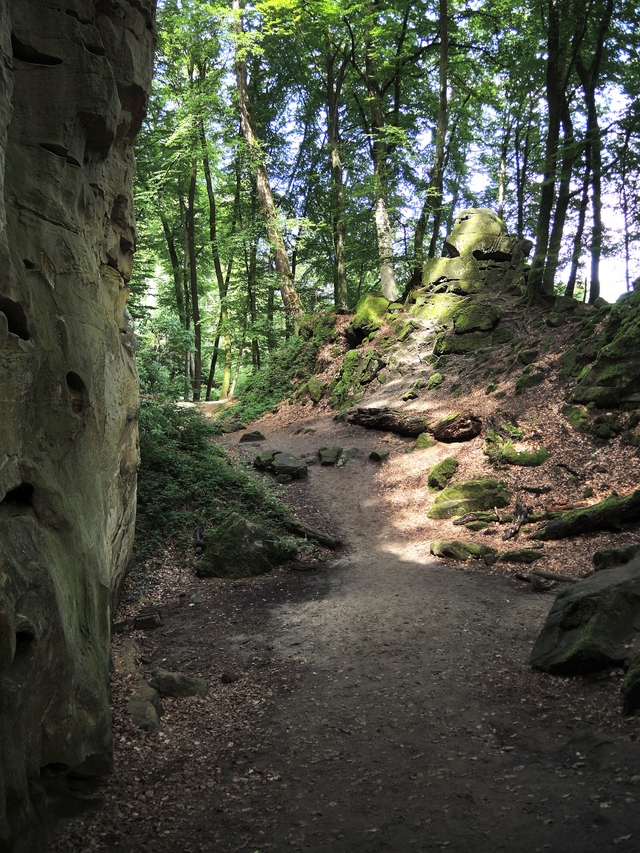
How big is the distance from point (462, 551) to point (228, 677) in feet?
15.6

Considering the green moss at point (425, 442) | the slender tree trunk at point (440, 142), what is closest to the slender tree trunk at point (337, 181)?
the slender tree trunk at point (440, 142)

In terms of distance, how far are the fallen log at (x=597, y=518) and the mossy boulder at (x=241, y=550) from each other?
14.6ft

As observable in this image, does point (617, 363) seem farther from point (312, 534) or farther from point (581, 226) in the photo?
point (581, 226)

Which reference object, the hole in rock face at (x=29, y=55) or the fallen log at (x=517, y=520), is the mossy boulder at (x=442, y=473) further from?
the hole in rock face at (x=29, y=55)

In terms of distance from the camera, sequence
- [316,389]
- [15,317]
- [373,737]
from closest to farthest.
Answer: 1. [15,317]
2. [373,737]
3. [316,389]

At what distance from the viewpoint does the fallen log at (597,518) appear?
8.89 m

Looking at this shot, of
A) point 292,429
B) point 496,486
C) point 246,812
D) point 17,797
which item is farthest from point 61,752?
point 292,429

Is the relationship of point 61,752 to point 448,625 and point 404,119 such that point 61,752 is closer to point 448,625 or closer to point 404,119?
point 448,625

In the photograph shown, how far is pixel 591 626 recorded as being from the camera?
5492 millimetres

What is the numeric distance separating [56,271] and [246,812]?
185 inches

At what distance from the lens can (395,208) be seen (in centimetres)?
2148

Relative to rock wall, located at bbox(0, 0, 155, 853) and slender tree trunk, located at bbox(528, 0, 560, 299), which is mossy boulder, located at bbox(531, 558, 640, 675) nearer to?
rock wall, located at bbox(0, 0, 155, 853)

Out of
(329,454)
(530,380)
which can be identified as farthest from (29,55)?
(530,380)

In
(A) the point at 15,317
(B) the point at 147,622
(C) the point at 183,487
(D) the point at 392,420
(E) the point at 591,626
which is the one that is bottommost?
(B) the point at 147,622
